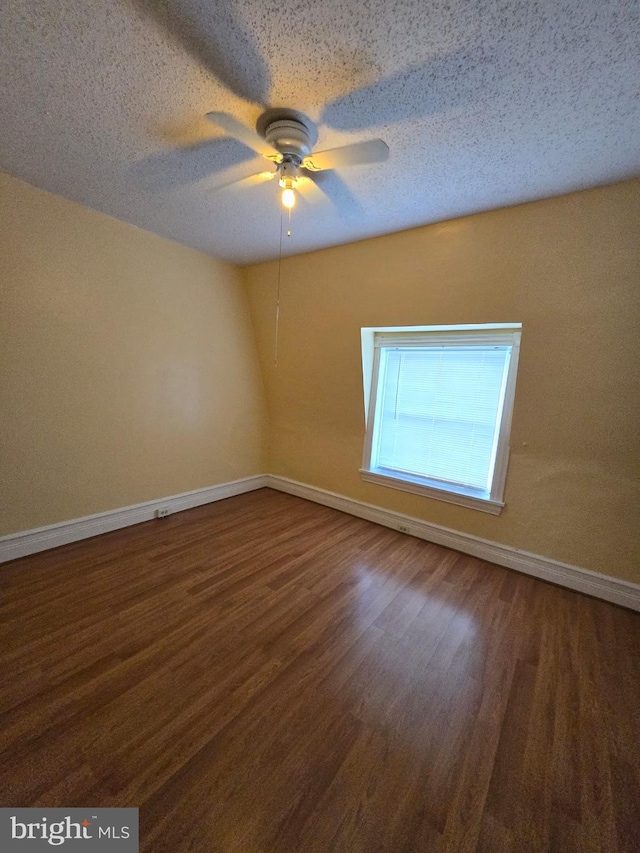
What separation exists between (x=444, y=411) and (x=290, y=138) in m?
2.22

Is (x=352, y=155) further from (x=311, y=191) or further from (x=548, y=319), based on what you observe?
(x=548, y=319)

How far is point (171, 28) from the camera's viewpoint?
103 cm

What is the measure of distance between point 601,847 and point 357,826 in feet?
2.47

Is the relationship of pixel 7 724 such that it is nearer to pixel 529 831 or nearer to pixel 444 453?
pixel 529 831

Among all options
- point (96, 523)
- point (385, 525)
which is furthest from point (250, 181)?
point (385, 525)

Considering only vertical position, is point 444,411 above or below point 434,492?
above

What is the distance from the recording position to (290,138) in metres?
1.36

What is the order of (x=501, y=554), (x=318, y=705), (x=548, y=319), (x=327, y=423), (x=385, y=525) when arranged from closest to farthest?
(x=318, y=705), (x=548, y=319), (x=501, y=554), (x=385, y=525), (x=327, y=423)

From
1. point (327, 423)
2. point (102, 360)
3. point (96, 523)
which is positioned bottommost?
point (96, 523)

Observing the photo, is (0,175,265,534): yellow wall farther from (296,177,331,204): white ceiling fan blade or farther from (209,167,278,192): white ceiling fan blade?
(296,177,331,204): white ceiling fan blade

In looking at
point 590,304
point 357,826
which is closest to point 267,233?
point 590,304

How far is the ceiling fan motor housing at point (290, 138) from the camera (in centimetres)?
134

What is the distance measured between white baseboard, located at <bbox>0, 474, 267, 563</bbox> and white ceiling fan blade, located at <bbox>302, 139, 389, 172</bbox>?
9.48 ft

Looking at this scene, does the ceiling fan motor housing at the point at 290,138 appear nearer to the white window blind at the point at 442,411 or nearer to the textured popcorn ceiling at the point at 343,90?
the textured popcorn ceiling at the point at 343,90
